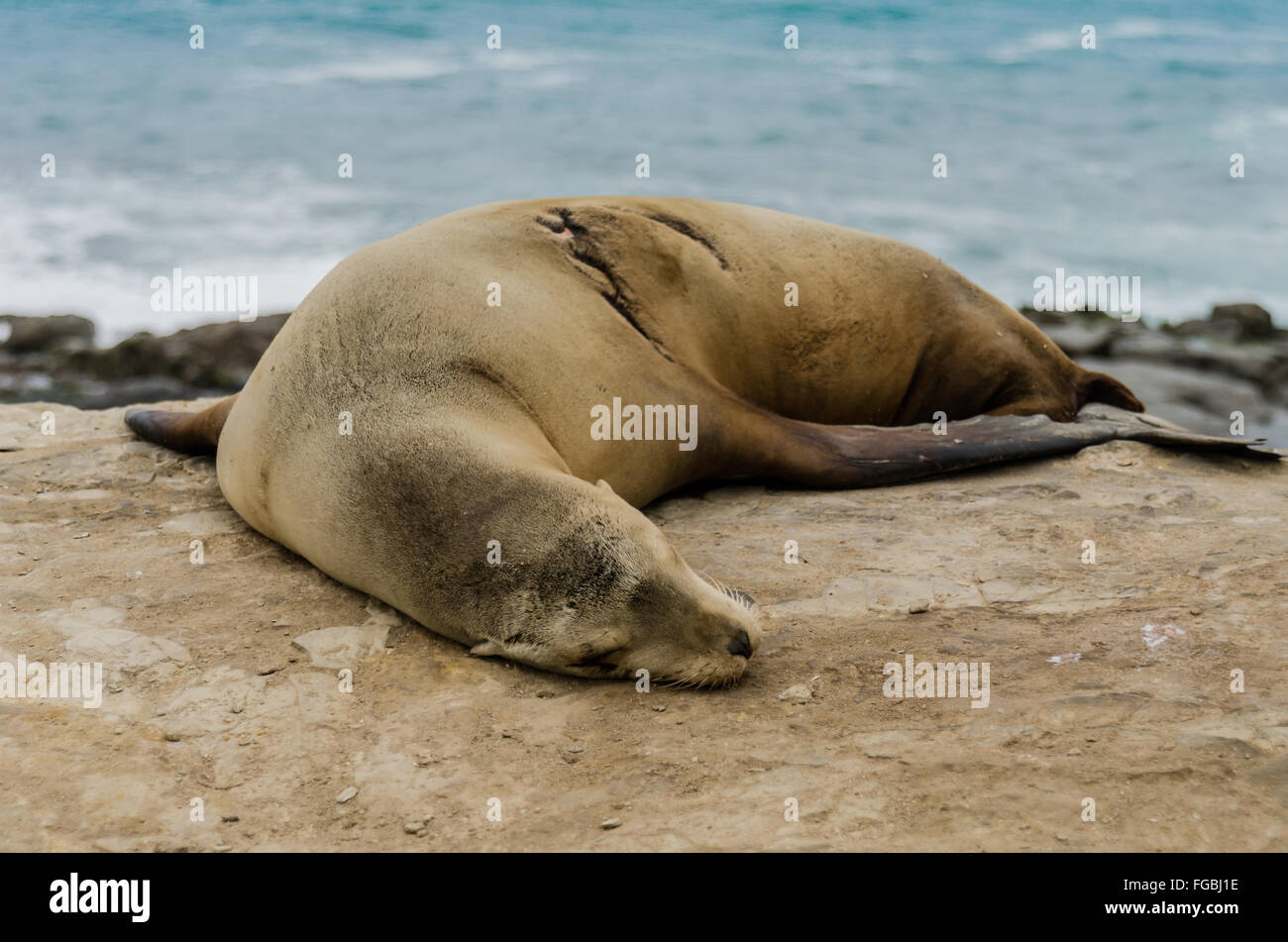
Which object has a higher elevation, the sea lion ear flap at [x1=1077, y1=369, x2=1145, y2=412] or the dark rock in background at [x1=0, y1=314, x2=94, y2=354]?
the sea lion ear flap at [x1=1077, y1=369, x2=1145, y2=412]

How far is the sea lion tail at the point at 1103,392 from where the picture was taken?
5773 millimetres

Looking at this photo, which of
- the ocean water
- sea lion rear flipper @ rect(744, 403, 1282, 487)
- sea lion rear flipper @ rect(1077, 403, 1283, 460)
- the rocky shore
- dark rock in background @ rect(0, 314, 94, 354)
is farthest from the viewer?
the ocean water

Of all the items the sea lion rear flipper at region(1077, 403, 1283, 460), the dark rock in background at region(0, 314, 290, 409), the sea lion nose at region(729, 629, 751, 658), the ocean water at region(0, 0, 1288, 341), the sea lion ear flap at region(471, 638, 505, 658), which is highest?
the ocean water at region(0, 0, 1288, 341)

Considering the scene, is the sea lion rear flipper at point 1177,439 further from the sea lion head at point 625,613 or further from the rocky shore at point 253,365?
the rocky shore at point 253,365

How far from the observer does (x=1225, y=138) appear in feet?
66.7

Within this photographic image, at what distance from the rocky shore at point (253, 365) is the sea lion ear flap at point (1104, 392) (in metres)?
2.97

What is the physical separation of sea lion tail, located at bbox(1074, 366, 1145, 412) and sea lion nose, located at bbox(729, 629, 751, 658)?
3.19m

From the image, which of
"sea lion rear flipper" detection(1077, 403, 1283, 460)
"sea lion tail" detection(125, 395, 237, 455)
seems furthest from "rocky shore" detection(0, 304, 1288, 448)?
"sea lion tail" detection(125, 395, 237, 455)

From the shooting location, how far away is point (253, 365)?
9461mm

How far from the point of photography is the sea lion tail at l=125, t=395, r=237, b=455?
5.06m

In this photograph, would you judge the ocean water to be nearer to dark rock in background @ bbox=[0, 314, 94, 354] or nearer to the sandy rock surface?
dark rock in background @ bbox=[0, 314, 94, 354]

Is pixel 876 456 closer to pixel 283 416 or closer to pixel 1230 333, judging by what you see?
pixel 283 416

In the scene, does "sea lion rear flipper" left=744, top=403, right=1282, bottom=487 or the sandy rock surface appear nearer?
the sandy rock surface
